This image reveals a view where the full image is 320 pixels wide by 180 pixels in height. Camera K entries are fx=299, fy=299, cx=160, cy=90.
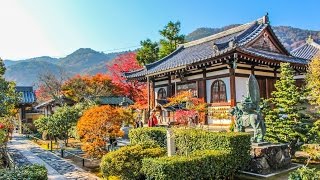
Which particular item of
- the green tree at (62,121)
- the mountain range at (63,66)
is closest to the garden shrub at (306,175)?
the green tree at (62,121)

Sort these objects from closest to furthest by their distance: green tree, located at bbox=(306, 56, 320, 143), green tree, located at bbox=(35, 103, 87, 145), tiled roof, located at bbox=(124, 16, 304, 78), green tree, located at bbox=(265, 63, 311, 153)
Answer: green tree, located at bbox=(306, 56, 320, 143) < green tree, located at bbox=(265, 63, 311, 153) < tiled roof, located at bbox=(124, 16, 304, 78) < green tree, located at bbox=(35, 103, 87, 145)

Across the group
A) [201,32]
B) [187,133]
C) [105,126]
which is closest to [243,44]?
[187,133]

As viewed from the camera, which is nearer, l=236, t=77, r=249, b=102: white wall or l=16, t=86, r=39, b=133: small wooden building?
l=236, t=77, r=249, b=102: white wall

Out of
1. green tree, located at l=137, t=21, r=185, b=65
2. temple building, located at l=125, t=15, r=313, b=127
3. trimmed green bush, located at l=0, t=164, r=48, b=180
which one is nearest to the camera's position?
trimmed green bush, located at l=0, t=164, r=48, b=180

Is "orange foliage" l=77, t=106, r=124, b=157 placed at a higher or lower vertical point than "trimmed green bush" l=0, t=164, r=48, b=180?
higher

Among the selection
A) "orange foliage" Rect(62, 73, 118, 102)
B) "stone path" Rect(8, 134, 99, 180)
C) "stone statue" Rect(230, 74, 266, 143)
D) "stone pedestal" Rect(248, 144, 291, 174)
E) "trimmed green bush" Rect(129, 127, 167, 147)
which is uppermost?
"orange foliage" Rect(62, 73, 118, 102)

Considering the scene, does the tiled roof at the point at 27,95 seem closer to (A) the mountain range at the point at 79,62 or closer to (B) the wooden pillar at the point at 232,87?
(B) the wooden pillar at the point at 232,87

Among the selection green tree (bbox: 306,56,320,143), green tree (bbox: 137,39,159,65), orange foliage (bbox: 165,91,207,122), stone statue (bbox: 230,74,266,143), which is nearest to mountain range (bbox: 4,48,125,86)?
green tree (bbox: 137,39,159,65)

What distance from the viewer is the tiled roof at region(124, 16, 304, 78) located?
17297mm

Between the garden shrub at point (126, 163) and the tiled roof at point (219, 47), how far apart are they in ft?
25.7

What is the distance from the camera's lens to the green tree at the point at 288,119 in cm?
1412

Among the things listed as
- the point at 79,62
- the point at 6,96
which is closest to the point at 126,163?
the point at 6,96

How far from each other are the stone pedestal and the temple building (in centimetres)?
569

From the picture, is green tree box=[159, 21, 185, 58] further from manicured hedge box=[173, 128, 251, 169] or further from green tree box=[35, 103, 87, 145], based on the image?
manicured hedge box=[173, 128, 251, 169]
